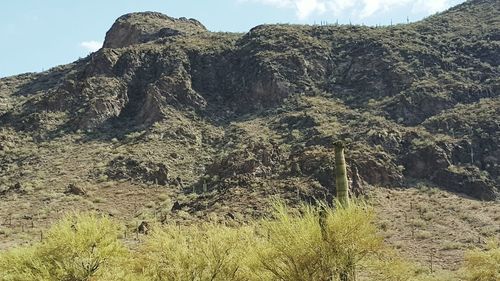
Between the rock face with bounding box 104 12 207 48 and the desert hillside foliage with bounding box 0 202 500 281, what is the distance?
223 feet

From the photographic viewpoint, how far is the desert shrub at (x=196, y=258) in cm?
2280

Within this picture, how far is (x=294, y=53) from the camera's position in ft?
245

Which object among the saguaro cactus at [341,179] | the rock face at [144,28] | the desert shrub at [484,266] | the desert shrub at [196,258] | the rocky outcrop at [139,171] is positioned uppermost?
the rock face at [144,28]

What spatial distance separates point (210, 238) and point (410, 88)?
154 feet

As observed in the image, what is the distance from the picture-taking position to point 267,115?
6531 cm

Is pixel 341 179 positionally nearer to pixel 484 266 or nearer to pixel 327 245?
pixel 327 245

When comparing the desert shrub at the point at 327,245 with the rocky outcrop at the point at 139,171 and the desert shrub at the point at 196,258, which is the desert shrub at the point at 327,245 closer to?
the desert shrub at the point at 196,258

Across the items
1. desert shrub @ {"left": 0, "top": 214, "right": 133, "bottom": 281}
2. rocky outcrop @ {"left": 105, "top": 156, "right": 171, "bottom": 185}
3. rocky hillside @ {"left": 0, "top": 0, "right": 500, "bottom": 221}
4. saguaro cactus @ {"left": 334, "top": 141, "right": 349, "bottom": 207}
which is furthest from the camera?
rocky outcrop @ {"left": 105, "top": 156, "right": 171, "bottom": 185}

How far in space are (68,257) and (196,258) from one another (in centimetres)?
563

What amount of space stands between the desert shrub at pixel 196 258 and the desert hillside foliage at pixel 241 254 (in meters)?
0.04

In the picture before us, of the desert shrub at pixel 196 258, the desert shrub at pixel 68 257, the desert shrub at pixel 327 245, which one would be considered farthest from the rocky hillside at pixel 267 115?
the desert shrub at pixel 327 245

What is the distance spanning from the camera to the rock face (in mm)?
92688

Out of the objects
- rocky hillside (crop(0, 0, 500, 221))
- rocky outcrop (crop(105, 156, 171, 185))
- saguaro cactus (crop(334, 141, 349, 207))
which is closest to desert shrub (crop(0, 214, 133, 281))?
saguaro cactus (crop(334, 141, 349, 207))

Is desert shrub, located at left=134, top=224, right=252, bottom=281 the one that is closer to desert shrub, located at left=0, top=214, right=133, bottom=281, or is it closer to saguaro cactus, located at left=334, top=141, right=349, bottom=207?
desert shrub, located at left=0, top=214, right=133, bottom=281
